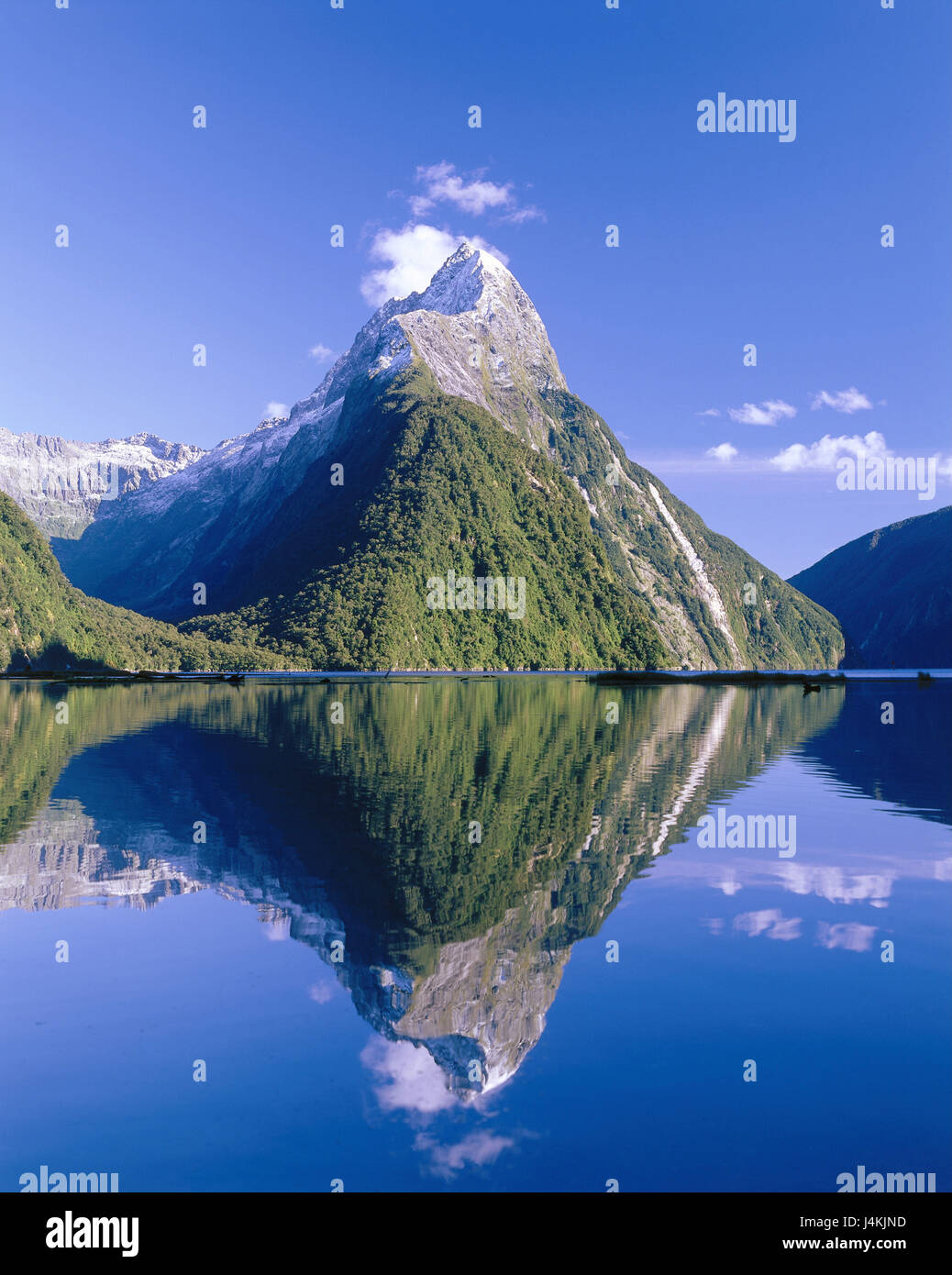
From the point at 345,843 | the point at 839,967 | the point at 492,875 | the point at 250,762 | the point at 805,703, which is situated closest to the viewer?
the point at 839,967

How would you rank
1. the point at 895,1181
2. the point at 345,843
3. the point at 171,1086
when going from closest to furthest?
→ 1. the point at 895,1181
2. the point at 171,1086
3. the point at 345,843

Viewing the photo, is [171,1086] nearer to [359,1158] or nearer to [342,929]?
[359,1158]

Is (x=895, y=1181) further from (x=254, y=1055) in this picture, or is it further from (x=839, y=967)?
(x=254, y=1055)

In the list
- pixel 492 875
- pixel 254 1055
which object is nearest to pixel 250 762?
pixel 492 875

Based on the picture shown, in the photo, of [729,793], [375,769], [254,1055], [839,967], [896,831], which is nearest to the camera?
[254,1055]

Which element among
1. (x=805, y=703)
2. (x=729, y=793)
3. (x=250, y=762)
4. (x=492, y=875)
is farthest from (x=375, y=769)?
(x=805, y=703)

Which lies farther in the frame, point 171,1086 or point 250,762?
point 250,762
